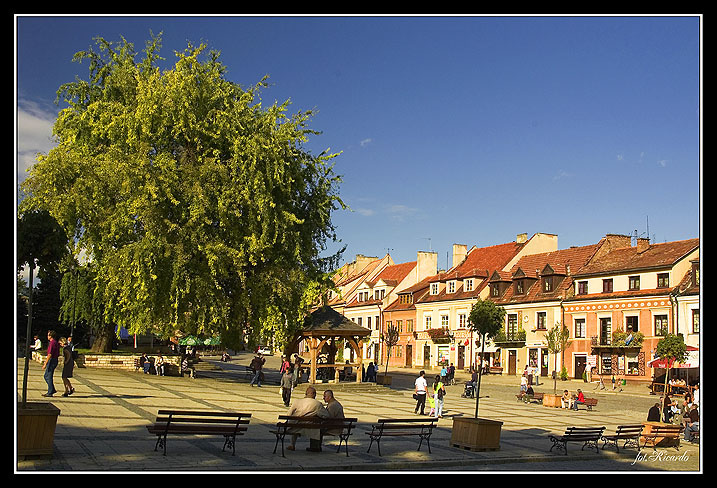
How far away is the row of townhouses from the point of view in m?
50.5

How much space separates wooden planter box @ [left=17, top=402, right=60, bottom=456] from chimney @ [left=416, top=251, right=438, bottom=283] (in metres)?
68.1

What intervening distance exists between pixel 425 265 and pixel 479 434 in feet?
210

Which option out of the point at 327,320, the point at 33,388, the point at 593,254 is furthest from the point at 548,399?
the point at 593,254

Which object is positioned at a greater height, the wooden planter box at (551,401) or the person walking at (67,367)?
the person walking at (67,367)

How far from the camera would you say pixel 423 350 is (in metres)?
72.2

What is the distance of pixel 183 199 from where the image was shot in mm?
31797

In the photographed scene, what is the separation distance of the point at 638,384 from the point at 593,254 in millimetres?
11982

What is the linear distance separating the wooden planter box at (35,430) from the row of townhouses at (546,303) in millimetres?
25126

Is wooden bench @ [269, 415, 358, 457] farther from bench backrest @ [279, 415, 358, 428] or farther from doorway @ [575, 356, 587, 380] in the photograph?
doorway @ [575, 356, 587, 380]

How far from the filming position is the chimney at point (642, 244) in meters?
55.7

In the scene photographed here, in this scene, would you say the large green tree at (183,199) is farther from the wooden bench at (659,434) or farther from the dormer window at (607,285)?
the dormer window at (607,285)

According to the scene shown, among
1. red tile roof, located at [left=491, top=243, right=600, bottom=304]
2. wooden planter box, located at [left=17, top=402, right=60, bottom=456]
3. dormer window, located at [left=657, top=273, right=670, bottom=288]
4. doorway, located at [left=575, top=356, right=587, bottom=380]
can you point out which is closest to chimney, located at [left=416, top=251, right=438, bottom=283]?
red tile roof, located at [left=491, top=243, right=600, bottom=304]

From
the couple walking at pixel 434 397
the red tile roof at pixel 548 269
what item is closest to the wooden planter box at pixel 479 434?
the couple walking at pixel 434 397

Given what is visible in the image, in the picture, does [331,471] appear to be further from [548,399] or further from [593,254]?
[593,254]
